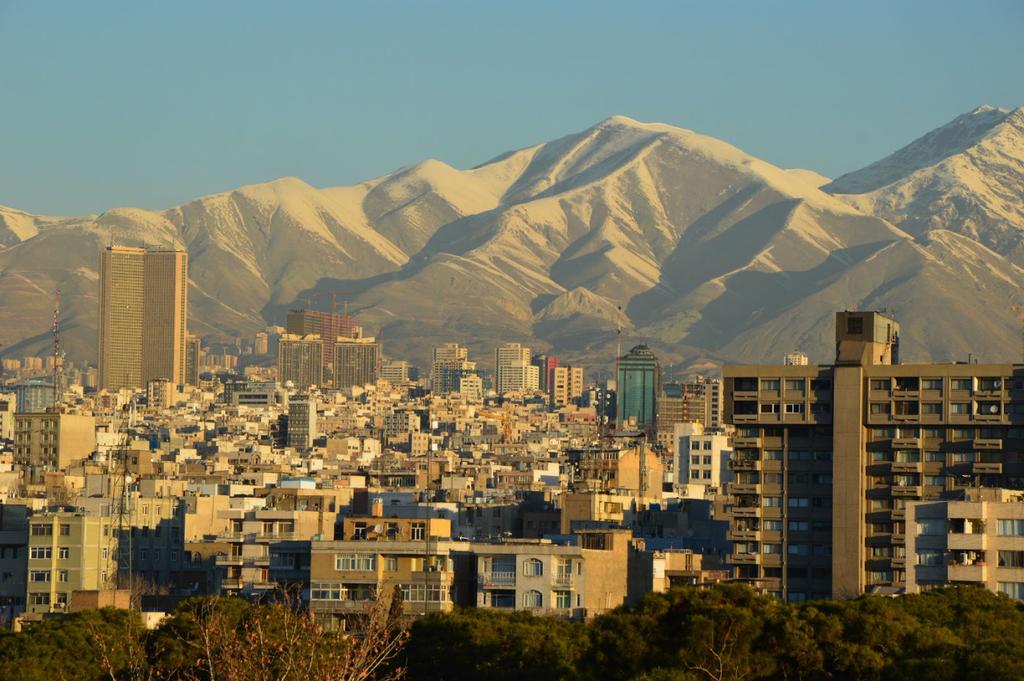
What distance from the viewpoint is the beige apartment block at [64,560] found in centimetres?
11819

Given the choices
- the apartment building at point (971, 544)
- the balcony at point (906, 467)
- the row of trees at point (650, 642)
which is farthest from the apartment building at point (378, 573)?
the balcony at point (906, 467)

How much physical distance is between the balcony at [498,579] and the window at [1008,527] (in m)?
15.7

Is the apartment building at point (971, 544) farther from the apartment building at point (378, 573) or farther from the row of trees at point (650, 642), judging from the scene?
the apartment building at point (378, 573)

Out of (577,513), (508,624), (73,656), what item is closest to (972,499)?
(508,624)

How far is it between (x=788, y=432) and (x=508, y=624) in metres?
42.3

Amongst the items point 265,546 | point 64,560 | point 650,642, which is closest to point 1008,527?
point 650,642

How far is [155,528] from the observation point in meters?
134

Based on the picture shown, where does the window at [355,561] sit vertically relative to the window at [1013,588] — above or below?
above

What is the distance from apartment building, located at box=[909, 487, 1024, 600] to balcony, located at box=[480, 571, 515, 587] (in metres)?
12.9

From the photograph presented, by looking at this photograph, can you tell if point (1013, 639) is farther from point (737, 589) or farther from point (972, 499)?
point (972, 499)

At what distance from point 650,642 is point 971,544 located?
23847 mm

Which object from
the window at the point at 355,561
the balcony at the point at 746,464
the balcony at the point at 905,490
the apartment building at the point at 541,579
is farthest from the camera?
the balcony at the point at 746,464

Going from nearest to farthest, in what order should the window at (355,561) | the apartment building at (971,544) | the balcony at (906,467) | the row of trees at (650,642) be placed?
1. the row of trees at (650,642)
2. the apartment building at (971,544)
3. the window at (355,561)
4. the balcony at (906,467)

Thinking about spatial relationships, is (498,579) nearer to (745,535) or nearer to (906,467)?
(745,535)
